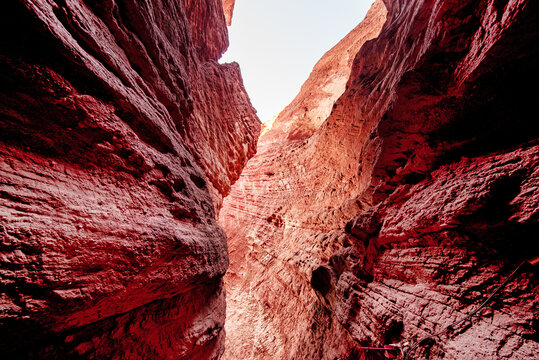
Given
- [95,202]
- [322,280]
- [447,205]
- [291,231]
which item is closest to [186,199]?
[95,202]

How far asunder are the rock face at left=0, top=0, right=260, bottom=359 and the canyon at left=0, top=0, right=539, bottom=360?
14 millimetres

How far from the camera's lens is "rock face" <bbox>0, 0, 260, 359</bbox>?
138 cm

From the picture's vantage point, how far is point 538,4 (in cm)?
184

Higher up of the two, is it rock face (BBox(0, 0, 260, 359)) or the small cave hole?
rock face (BBox(0, 0, 260, 359))

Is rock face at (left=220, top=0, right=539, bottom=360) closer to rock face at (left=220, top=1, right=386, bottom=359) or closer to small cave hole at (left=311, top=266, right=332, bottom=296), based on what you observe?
small cave hole at (left=311, top=266, right=332, bottom=296)

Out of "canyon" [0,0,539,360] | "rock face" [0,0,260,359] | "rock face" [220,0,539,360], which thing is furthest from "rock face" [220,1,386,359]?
"rock face" [0,0,260,359]

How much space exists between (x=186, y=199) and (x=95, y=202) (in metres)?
1.20

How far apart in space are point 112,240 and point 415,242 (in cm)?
413

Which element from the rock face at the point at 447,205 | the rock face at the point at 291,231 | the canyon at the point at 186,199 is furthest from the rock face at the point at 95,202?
the rock face at the point at 291,231

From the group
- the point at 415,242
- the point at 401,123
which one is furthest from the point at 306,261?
the point at 401,123

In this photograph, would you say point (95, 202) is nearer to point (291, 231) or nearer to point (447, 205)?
point (447, 205)

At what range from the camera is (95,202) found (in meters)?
1.83

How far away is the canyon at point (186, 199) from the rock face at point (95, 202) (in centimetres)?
1

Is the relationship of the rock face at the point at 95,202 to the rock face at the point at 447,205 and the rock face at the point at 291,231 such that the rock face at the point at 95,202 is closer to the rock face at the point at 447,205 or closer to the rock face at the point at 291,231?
the rock face at the point at 447,205
